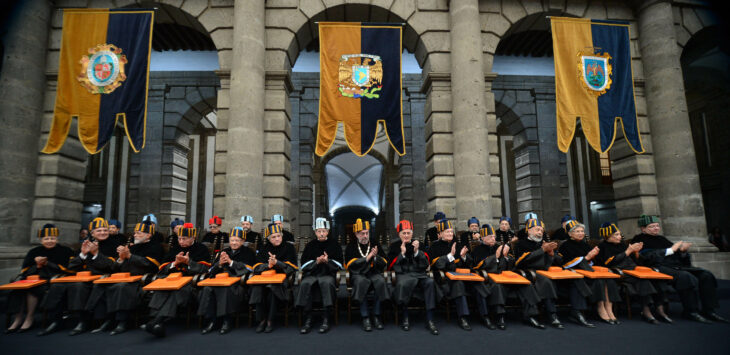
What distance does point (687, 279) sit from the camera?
5305 mm

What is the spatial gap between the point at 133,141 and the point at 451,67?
23.6ft

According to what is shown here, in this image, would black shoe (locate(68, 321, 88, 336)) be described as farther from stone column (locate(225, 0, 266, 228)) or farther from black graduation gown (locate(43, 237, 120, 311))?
stone column (locate(225, 0, 266, 228))

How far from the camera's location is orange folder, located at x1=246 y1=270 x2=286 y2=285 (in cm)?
499

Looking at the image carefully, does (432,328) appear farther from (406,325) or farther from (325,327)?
(325,327)

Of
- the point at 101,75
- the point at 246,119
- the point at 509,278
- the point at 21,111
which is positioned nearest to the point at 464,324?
the point at 509,278

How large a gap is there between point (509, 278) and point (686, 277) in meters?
2.68

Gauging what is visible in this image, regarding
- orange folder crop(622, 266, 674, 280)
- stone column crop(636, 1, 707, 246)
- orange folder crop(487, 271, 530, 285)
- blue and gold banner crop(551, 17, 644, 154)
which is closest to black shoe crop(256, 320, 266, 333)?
orange folder crop(487, 271, 530, 285)

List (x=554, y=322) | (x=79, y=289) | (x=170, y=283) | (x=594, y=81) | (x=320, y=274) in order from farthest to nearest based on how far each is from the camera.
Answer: (x=594, y=81) → (x=320, y=274) → (x=79, y=289) → (x=554, y=322) → (x=170, y=283)

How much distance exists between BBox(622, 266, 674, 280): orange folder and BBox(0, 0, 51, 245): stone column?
37.4 ft

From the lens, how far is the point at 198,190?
1688cm

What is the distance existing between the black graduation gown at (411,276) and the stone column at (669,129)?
6600 millimetres

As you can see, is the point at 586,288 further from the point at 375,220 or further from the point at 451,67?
the point at 375,220

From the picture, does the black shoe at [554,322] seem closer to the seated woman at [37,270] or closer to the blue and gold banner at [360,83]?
the blue and gold banner at [360,83]

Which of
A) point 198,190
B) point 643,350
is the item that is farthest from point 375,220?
point 643,350
